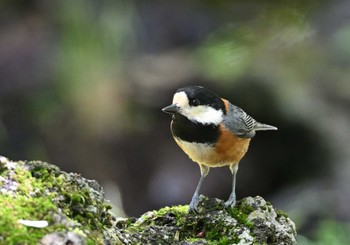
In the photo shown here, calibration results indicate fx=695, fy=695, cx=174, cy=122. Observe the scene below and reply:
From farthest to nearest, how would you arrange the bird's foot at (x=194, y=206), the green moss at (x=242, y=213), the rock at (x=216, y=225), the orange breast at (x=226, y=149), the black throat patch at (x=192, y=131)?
1. the orange breast at (x=226, y=149)
2. the black throat patch at (x=192, y=131)
3. the bird's foot at (x=194, y=206)
4. the green moss at (x=242, y=213)
5. the rock at (x=216, y=225)

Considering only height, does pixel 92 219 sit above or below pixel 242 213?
below

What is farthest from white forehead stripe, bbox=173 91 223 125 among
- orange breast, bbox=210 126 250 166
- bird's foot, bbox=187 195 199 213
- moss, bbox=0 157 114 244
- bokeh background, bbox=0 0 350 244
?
bokeh background, bbox=0 0 350 244

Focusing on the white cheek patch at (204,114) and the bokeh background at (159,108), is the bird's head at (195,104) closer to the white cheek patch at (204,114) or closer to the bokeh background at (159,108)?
the white cheek patch at (204,114)

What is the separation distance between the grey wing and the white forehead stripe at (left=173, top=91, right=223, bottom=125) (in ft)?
0.51

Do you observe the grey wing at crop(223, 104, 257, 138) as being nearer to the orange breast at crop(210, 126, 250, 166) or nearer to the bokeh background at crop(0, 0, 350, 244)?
the orange breast at crop(210, 126, 250, 166)

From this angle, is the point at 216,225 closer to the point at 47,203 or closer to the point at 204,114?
the point at 204,114

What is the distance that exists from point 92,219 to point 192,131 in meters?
1.29

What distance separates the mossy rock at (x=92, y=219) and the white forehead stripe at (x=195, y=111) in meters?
0.51

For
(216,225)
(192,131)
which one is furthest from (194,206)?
(192,131)

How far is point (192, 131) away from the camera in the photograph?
4074 millimetres

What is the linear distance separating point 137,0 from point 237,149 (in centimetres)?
601

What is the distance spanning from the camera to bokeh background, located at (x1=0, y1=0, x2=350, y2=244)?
7.85m

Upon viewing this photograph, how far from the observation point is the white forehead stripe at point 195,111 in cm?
395

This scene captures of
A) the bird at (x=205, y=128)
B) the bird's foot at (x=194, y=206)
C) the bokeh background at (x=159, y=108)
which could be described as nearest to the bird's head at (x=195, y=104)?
the bird at (x=205, y=128)
